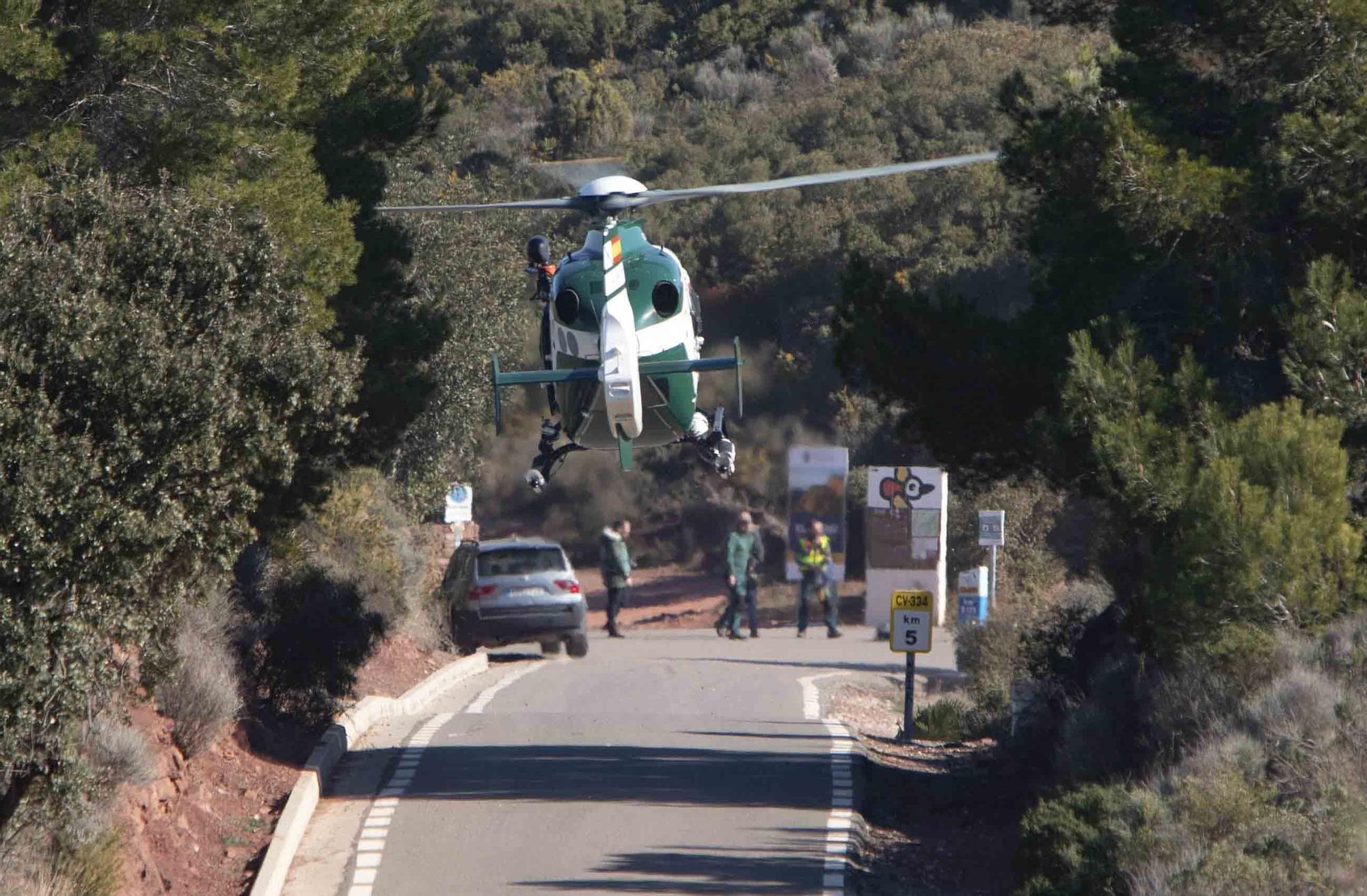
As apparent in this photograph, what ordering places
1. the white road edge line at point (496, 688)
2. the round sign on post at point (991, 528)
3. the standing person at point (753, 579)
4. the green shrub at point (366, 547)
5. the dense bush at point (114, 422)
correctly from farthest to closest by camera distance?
the standing person at point (753, 579), the round sign on post at point (991, 528), the green shrub at point (366, 547), the white road edge line at point (496, 688), the dense bush at point (114, 422)

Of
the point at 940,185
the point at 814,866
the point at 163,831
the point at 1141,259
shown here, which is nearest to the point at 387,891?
the point at 163,831

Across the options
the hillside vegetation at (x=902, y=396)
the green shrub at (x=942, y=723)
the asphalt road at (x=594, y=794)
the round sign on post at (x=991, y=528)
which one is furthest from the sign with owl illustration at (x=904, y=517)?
the green shrub at (x=942, y=723)

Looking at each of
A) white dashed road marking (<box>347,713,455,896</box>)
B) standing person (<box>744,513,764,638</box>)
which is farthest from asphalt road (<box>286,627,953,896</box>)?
standing person (<box>744,513,764,638</box>)

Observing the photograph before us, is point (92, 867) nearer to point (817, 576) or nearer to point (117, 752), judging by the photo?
point (117, 752)

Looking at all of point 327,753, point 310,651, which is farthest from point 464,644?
point 327,753

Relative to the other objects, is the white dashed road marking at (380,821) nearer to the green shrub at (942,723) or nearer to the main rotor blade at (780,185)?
the main rotor blade at (780,185)

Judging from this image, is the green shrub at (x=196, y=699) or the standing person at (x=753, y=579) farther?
the standing person at (x=753, y=579)

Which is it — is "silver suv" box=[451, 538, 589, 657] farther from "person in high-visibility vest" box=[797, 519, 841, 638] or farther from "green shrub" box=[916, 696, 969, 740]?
"green shrub" box=[916, 696, 969, 740]
